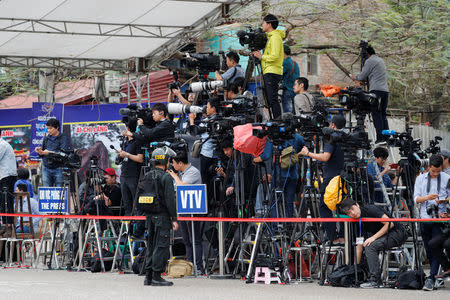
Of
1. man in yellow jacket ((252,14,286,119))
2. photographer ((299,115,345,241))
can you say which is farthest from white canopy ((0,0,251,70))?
photographer ((299,115,345,241))

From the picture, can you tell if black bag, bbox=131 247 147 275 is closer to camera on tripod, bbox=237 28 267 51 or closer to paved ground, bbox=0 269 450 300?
paved ground, bbox=0 269 450 300

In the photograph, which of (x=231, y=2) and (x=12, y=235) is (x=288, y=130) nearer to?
(x=231, y=2)

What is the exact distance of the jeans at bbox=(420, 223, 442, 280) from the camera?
9.93 meters

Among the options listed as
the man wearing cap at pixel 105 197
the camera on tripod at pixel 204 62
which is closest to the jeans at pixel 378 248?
the camera on tripod at pixel 204 62

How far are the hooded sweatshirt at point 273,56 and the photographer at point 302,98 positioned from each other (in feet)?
1.85

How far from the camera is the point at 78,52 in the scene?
16453 mm

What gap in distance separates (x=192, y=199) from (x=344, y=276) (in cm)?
268

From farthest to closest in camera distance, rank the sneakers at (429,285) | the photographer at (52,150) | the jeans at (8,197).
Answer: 1. the jeans at (8,197)
2. the photographer at (52,150)
3. the sneakers at (429,285)

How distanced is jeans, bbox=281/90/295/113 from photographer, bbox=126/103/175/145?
191cm

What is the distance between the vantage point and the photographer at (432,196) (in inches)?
401

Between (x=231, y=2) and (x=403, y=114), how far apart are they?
1283 cm

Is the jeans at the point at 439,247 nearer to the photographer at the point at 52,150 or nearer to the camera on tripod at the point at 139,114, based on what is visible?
the camera on tripod at the point at 139,114

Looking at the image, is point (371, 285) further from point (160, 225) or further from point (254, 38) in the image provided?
point (254, 38)

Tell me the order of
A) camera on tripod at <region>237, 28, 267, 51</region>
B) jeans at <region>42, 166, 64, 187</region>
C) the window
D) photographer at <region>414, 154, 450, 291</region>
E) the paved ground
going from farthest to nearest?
1. the window
2. jeans at <region>42, 166, 64, 187</region>
3. camera on tripod at <region>237, 28, 267, 51</region>
4. photographer at <region>414, 154, 450, 291</region>
5. the paved ground
